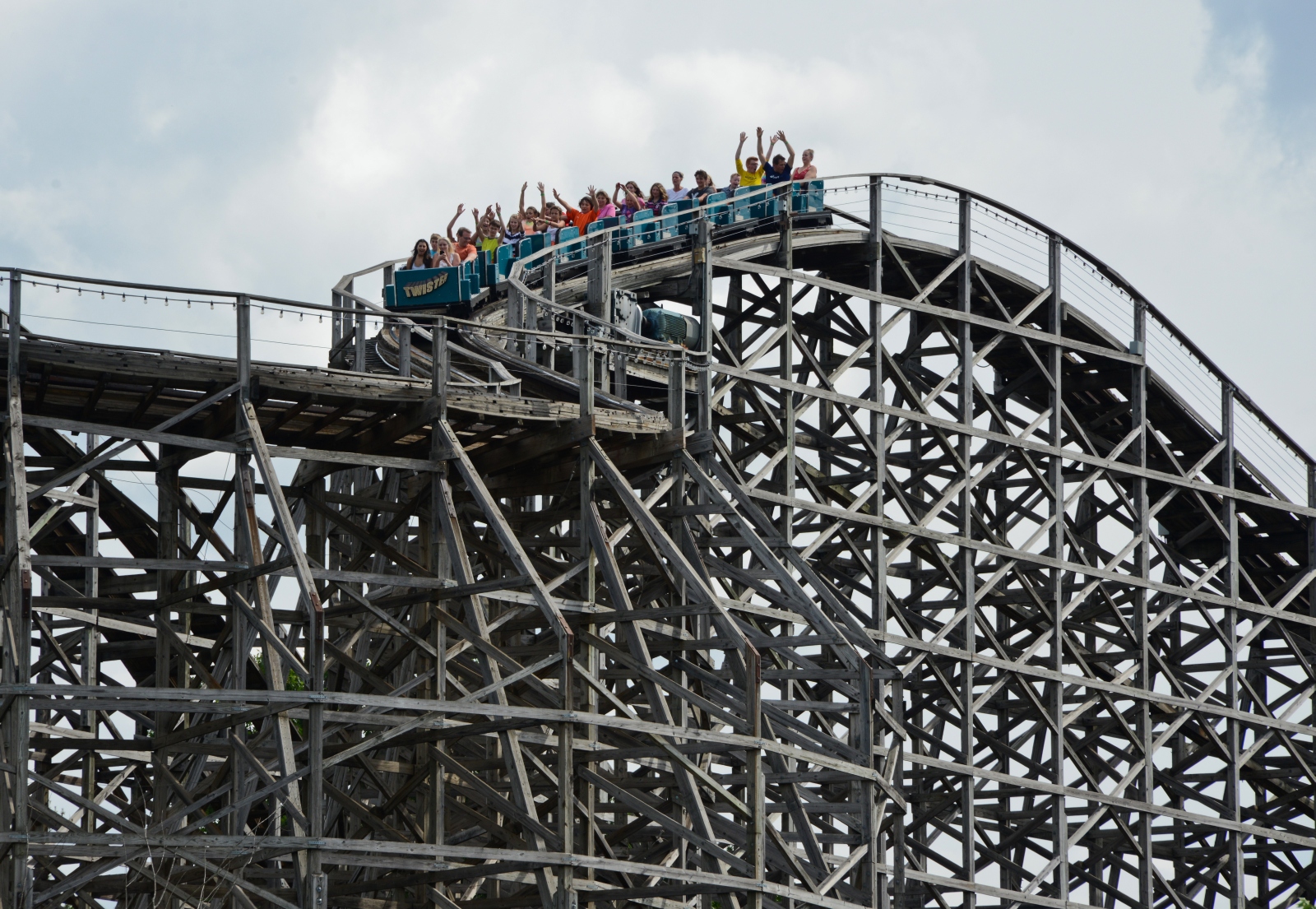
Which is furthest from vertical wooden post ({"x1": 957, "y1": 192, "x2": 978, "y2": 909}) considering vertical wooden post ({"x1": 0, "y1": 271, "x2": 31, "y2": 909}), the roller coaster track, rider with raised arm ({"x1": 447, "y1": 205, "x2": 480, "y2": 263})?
vertical wooden post ({"x1": 0, "y1": 271, "x2": 31, "y2": 909})

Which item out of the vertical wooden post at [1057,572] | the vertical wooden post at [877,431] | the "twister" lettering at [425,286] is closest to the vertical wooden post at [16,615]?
the "twister" lettering at [425,286]

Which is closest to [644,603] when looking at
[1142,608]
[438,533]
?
[438,533]

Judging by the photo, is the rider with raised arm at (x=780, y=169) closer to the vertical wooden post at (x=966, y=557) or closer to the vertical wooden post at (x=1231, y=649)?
the vertical wooden post at (x=966, y=557)

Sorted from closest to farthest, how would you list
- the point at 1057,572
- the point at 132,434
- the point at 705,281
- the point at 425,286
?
the point at 132,434
the point at 425,286
the point at 705,281
the point at 1057,572

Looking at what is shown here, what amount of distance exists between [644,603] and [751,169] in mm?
7872

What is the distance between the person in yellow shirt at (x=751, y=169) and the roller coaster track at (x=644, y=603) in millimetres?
865

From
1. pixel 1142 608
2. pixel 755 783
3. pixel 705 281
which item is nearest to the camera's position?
pixel 755 783

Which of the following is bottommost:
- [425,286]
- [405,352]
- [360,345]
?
[405,352]

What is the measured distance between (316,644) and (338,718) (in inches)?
24.1

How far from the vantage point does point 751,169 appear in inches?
1010

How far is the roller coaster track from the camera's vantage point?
53.5ft

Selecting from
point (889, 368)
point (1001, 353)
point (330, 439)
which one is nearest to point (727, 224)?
point (889, 368)

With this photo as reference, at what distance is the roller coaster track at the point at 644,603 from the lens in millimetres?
16312

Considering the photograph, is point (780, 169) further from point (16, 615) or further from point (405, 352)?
point (16, 615)
